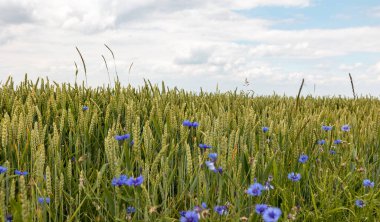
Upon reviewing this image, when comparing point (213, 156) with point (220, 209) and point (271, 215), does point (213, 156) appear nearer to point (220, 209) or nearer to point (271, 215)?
point (220, 209)

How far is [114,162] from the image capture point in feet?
5.71

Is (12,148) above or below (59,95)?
below

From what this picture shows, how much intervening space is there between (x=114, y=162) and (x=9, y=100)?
6.80ft

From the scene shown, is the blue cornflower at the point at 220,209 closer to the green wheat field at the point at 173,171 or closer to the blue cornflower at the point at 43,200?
the green wheat field at the point at 173,171

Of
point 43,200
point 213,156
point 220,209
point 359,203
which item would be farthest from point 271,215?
point 359,203

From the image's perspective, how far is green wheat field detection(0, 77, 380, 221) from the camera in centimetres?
170

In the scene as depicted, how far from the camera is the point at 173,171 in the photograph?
1891 mm

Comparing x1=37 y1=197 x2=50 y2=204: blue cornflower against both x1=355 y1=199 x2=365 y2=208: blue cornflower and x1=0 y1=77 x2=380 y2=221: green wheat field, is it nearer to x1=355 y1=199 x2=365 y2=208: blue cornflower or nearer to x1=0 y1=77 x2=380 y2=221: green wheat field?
x1=0 y1=77 x2=380 y2=221: green wheat field

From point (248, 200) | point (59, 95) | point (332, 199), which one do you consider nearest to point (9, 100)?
point (59, 95)

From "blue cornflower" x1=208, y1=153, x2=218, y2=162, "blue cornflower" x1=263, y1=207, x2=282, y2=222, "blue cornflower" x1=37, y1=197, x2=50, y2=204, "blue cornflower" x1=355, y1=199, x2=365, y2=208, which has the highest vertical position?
"blue cornflower" x1=208, y1=153, x2=218, y2=162

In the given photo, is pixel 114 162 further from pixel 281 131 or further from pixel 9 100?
pixel 9 100

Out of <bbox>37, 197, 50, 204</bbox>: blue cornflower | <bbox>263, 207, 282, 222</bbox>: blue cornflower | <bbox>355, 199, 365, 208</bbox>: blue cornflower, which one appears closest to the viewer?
<bbox>263, 207, 282, 222</bbox>: blue cornflower

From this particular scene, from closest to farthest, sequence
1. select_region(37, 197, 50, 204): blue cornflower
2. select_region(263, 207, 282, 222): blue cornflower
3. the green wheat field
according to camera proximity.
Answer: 1. select_region(263, 207, 282, 222): blue cornflower
2. select_region(37, 197, 50, 204): blue cornflower
3. the green wheat field

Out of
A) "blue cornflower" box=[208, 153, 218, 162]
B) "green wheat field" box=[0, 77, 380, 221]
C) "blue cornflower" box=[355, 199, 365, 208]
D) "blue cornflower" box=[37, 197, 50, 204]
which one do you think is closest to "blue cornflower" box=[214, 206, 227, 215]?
"green wheat field" box=[0, 77, 380, 221]
